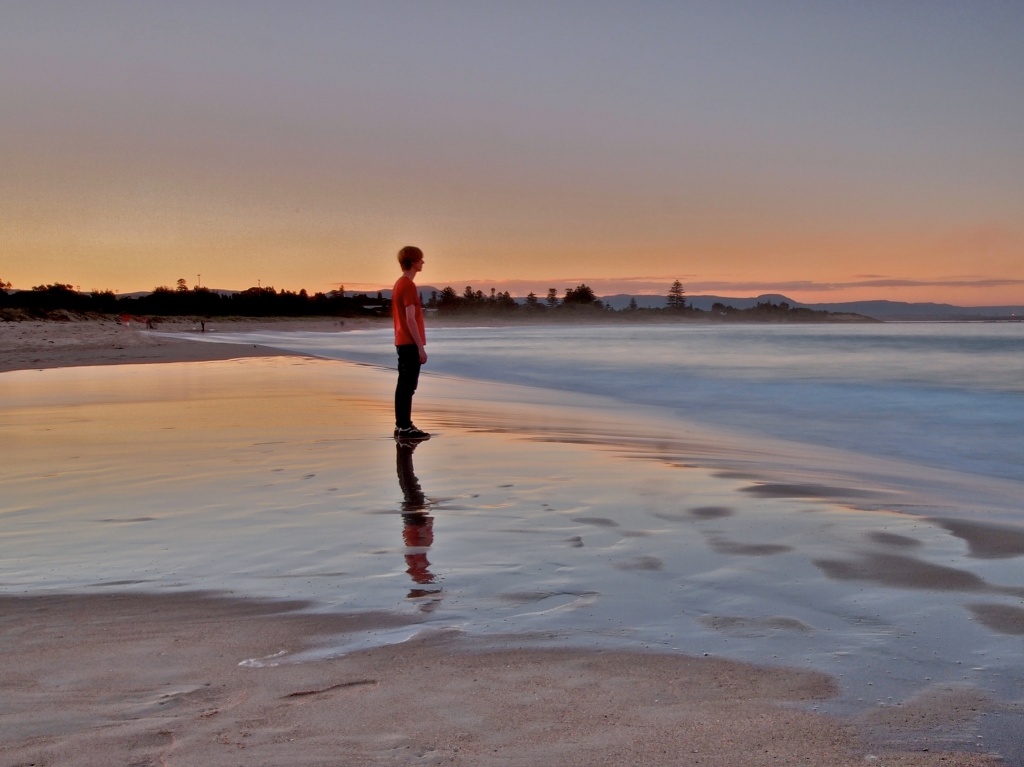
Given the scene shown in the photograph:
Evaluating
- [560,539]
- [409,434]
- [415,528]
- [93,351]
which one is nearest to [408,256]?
[409,434]

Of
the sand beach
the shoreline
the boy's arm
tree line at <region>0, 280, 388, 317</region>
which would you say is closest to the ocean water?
the sand beach

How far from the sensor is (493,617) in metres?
2.87

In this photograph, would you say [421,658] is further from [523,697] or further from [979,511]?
[979,511]

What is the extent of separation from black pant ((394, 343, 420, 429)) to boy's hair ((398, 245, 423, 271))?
0.83m

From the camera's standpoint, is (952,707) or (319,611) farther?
(319,611)

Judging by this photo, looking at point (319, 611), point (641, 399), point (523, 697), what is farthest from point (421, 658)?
point (641, 399)

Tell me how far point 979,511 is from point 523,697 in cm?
389

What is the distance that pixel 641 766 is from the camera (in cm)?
189

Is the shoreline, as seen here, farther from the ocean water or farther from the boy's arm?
the boy's arm

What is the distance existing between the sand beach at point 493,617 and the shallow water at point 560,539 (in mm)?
20

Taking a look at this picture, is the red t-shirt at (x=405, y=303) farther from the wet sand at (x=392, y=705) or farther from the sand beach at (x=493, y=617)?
the wet sand at (x=392, y=705)

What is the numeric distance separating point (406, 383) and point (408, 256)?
54.1 inches

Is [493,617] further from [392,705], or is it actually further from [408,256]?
[408,256]

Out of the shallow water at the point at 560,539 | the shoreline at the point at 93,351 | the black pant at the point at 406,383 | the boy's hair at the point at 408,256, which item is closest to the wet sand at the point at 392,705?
the shallow water at the point at 560,539
